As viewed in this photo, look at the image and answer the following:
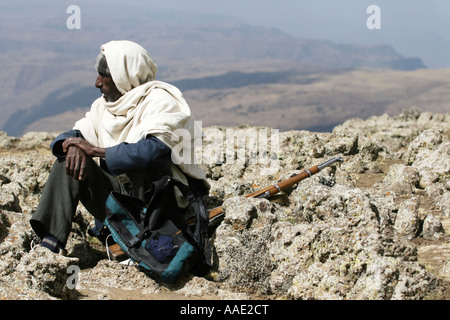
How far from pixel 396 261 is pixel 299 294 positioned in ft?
2.11

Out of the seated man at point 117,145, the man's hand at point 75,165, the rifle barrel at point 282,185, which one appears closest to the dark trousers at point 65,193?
the seated man at point 117,145

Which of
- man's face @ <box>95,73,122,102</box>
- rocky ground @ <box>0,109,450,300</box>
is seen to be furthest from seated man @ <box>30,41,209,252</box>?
rocky ground @ <box>0,109,450,300</box>

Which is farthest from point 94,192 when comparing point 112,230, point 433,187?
point 433,187

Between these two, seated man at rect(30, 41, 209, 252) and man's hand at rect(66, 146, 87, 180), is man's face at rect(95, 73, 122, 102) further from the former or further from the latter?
man's hand at rect(66, 146, 87, 180)

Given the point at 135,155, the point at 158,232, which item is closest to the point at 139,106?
the point at 135,155

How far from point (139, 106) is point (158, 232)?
3.54 feet

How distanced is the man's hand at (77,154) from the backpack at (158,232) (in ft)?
1.04

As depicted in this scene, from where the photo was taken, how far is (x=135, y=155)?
3902 mm

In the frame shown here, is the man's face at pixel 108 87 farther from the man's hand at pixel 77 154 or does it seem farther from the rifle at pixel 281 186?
the rifle at pixel 281 186

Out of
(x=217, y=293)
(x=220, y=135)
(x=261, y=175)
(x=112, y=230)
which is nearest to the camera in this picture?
(x=217, y=293)

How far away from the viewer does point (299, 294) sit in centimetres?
339

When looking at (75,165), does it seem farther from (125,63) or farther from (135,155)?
(125,63)

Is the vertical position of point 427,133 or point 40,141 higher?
point 427,133

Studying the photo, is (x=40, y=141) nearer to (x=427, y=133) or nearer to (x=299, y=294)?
(x=427, y=133)
